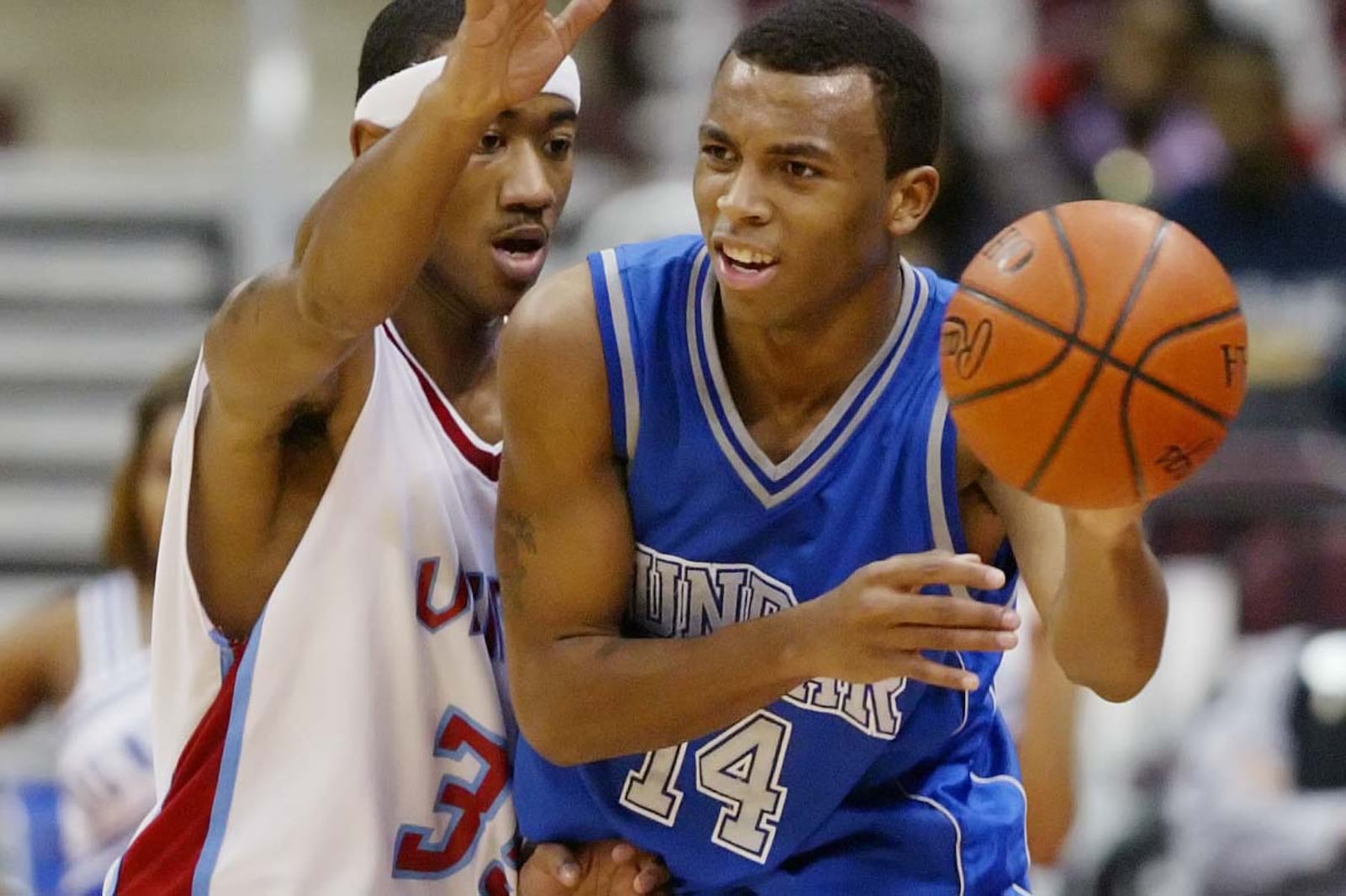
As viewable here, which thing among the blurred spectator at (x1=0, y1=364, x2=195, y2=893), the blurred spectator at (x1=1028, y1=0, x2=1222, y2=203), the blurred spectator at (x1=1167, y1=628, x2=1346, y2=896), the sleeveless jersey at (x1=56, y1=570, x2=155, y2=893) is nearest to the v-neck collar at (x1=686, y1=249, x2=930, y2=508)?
the blurred spectator at (x1=0, y1=364, x2=195, y2=893)

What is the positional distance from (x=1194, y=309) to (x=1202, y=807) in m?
3.53

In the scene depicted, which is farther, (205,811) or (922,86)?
(205,811)

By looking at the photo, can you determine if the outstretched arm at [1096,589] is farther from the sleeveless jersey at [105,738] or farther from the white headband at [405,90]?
the sleeveless jersey at [105,738]

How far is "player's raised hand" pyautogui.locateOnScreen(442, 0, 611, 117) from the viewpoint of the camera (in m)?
3.00

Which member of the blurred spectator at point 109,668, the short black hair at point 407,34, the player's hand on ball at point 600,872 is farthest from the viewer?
the blurred spectator at point 109,668

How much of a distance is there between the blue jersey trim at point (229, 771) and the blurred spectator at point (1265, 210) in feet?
16.0

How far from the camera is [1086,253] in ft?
9.34

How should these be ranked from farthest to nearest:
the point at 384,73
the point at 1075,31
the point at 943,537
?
the point at 1075,31 → the point at 384,73 → the point at 943,537

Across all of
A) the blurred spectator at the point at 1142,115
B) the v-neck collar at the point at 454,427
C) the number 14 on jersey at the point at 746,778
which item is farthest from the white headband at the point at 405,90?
the blurred spectator at the point at 1142,115

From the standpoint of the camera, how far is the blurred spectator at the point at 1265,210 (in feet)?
25.3

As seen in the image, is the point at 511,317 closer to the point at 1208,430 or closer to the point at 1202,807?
the point at 1208,430

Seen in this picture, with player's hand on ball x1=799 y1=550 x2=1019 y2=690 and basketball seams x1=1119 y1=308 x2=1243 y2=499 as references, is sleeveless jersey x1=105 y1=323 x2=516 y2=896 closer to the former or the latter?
player's hand on ball x1=799 y1=550 x2=1019 y2=690

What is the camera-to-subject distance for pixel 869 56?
10.2 feet

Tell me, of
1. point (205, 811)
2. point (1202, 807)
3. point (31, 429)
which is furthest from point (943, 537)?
point (31, 429)
